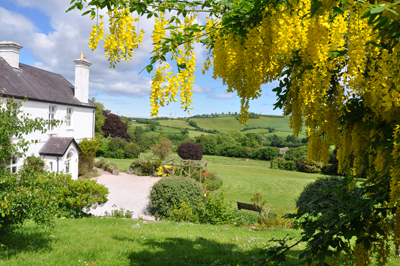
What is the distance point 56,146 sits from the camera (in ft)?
47.8

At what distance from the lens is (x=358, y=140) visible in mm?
2525

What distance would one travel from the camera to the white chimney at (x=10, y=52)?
14494mm

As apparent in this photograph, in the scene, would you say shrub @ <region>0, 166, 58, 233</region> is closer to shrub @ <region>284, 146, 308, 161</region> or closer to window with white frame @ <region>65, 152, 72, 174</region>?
window with white frame @ <region>65, 152, 72, 174</region>

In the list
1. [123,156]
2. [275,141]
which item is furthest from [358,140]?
[275,141]

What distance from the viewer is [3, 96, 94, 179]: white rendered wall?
13822mm

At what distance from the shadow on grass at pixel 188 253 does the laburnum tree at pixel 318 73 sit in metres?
2.86

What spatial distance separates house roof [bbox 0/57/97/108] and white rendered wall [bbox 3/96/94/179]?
0.43m

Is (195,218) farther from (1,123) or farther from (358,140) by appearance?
(358,140)

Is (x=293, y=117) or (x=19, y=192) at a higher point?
(x=293, y=117)

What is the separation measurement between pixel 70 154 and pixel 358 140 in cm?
1629

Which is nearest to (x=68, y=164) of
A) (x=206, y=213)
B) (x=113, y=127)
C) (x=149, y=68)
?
(x=206, y=213)

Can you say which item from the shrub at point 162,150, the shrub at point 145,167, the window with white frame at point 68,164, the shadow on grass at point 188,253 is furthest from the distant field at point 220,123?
the shadow on grass at point 188,253

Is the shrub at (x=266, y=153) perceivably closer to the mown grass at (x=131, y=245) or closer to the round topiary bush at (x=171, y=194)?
the round topiary bush at (x=171, y=194)

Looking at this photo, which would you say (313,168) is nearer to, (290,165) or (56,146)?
(290,165)
